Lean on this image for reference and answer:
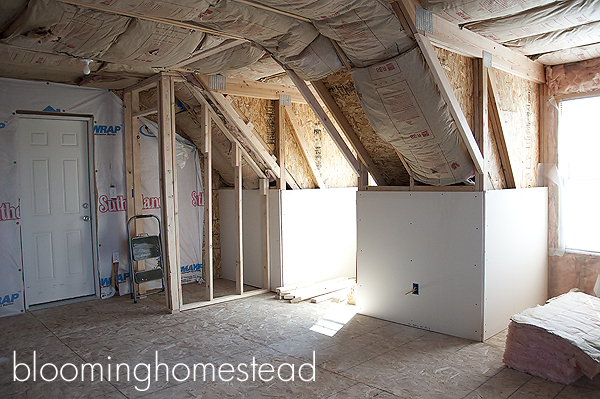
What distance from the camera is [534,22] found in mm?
3164

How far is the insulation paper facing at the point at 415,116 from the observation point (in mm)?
3046

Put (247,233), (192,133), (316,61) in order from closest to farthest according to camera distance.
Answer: (316,61) < (247,233) < (192,133)

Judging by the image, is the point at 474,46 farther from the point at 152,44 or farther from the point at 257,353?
the point at 257,353

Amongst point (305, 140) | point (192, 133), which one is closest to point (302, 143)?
point (305, 140)

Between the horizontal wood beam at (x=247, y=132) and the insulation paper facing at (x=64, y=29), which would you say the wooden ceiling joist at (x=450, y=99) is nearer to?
the insulation paper facing at (x=64, y=29)

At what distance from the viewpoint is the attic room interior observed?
9.37 ft

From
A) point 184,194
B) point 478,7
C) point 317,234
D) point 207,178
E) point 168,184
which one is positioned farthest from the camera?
point 184,194

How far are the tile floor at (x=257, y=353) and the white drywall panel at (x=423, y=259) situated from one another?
0.14 m

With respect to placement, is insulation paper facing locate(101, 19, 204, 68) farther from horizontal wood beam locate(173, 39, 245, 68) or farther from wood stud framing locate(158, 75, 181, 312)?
wood stud framing locate(158, 75, 181, 312)

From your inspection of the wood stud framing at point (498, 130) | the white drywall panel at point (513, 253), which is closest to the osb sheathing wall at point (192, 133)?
the wood stud framing at point (498, 130)

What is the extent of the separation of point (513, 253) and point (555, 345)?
116cm

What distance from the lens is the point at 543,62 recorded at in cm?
432

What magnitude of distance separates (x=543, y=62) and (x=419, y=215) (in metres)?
2.10

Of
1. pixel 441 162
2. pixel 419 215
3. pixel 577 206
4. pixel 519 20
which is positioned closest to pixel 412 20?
pixel 519 20
